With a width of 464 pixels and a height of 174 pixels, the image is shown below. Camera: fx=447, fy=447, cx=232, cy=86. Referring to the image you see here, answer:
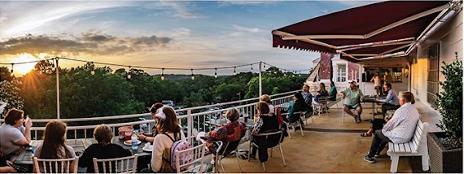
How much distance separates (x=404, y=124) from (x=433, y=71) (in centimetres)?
316

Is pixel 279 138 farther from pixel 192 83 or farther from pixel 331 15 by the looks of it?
pixel 192 83

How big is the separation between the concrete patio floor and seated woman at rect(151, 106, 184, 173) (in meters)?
1.73

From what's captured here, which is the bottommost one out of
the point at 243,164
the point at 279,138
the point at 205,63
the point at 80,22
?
the point at 243,164

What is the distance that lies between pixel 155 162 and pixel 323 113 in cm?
962

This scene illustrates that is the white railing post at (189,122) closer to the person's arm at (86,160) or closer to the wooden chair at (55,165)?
the person's arm at (86,160)

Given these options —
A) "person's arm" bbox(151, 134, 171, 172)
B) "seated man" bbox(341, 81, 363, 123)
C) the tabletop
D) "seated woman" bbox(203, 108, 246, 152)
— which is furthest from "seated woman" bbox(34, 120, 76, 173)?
"seated man" bbox(341, 81, 363, 123)

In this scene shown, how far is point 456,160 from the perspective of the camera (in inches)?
149

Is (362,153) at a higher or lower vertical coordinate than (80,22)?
lower

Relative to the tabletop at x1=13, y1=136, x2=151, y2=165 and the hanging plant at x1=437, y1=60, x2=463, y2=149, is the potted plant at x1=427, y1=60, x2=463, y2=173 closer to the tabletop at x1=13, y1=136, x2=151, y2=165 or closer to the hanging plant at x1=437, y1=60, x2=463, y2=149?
the hanging plant at x1=437, y1=60, x2=463, y2=149

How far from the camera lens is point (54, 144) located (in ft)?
12.8

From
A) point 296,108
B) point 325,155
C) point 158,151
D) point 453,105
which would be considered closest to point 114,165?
point 158,151

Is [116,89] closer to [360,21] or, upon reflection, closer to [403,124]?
[403,124]

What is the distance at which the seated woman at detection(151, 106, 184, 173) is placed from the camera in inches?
163

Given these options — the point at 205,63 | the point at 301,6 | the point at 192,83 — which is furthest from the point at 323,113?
the point at 301,6
